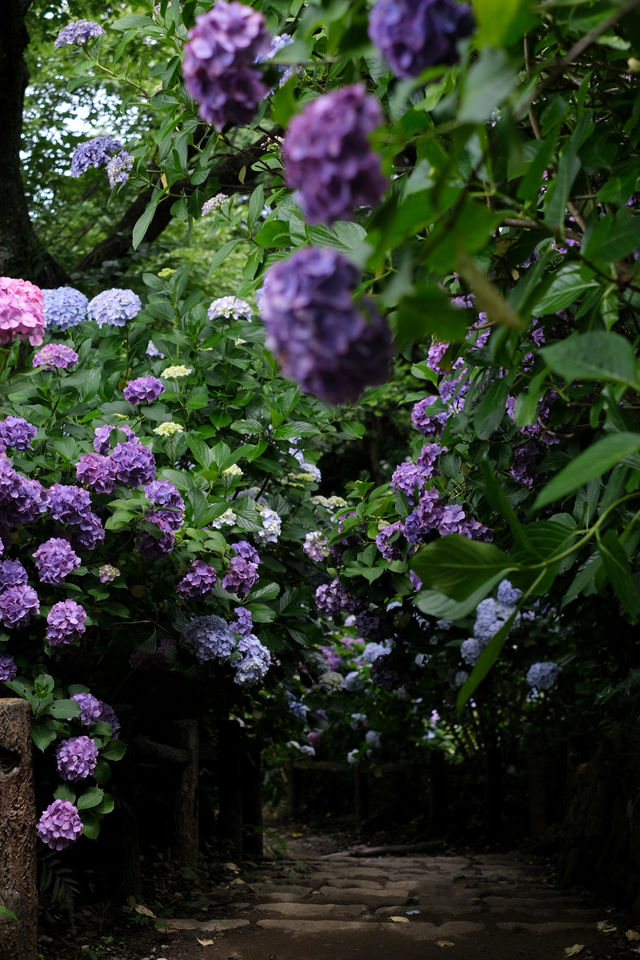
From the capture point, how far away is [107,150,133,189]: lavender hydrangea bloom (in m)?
2.48

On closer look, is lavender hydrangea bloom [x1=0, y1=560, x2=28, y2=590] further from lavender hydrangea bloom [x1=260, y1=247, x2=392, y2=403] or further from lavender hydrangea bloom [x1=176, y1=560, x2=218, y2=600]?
lavender hydrangea bloom [x1=260, y1=247, x2=392, y2=403]

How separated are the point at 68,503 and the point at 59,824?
798 mm

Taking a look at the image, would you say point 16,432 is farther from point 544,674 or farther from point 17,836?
point 544,674

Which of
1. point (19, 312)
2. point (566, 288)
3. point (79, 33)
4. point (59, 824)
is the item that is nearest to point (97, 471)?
point (19, 312)

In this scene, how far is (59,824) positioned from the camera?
8.16 ft

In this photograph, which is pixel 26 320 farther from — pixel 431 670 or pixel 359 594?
pixel 431 670

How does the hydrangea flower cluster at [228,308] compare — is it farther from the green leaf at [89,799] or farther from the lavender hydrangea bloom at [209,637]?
the green leaf at [89,799]

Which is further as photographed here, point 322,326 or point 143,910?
point 143,910

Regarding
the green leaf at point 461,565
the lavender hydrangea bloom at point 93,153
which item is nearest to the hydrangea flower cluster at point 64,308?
the lavender hydrangea bloom at point 93,153

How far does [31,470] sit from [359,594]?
1337mm

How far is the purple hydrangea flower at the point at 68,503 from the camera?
2.53m

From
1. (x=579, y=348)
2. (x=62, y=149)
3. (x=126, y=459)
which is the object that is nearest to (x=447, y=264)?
(x=579, y=348)

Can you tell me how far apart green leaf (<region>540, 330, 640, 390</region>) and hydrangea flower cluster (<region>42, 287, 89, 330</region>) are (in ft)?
10.3

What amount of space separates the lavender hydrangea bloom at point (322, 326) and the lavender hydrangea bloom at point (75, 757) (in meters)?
2.08
